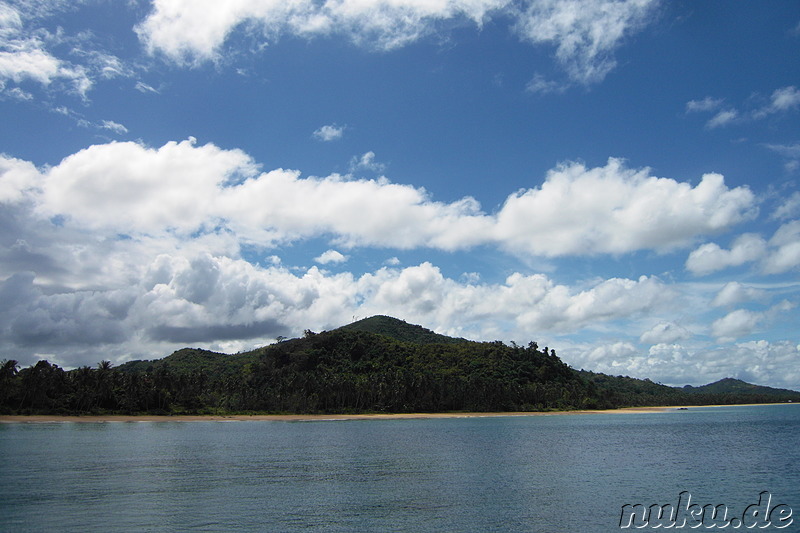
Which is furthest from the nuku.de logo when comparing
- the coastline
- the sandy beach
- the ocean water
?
the sandy beach

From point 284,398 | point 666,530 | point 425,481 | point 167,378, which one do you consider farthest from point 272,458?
point 284,398

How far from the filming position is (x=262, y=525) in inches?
1162

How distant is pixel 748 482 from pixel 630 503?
45.1ft

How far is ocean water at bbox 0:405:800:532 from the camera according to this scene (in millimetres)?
30828

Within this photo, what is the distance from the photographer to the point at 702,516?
31.8 m

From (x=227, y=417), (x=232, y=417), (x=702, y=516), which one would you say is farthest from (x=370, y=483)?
(x=232, y=417)

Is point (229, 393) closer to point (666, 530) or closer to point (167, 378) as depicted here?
point (167, 378)

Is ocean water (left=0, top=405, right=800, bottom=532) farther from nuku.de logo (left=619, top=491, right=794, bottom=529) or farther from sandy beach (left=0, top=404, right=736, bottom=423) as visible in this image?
sandy beach (left=0, top=404, right=736, bottom=423)

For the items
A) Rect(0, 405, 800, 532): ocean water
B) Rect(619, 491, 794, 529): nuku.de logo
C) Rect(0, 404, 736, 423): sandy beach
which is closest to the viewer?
Rect(619, 491, 794, 529): nuku.de logo

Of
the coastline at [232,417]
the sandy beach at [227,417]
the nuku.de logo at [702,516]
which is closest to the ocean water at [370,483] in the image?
the nuku.de logo at [702,516]

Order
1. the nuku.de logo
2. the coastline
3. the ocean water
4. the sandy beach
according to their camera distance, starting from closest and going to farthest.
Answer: the nuku.de logo → the ocean water → the sandy beach → the coastline

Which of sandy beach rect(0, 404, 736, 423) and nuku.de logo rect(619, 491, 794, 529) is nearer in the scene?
nuku.de logo rect(619, 491, 794, 529)

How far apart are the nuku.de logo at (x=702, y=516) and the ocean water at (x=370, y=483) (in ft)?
2.15

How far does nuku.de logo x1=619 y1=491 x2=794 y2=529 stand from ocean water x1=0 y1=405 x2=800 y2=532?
2.15 feet
